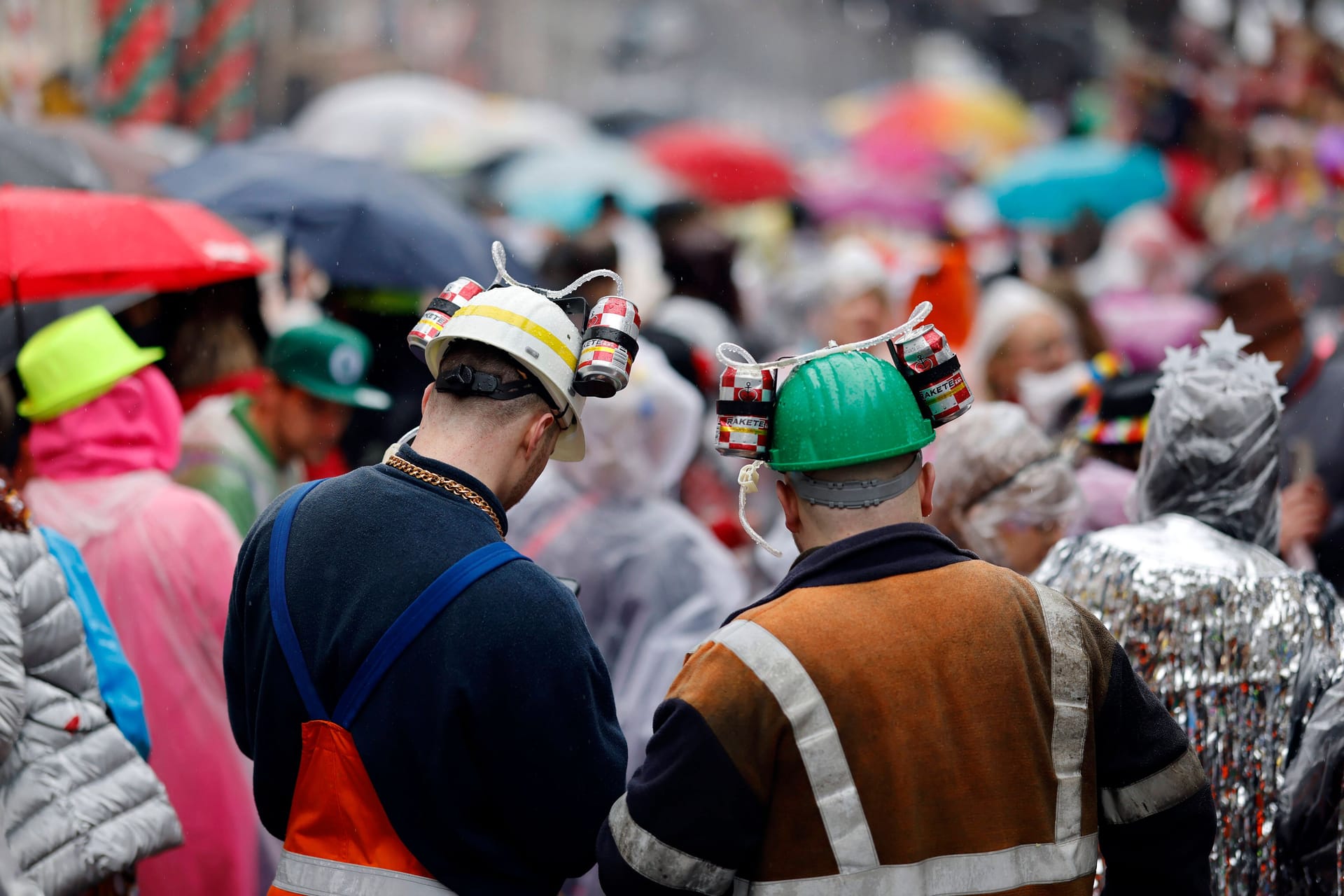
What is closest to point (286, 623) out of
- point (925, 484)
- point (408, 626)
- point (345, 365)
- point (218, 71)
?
point (408, 626)

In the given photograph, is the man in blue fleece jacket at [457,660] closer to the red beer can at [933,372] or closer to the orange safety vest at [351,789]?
the orange safety vest at [351,789]

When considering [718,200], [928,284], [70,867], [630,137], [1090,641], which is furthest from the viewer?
[630,137]

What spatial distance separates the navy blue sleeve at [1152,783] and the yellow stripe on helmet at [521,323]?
1.05 metres

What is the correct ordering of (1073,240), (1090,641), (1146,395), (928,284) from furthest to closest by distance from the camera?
(1073,240), (928,284), (1146,395), (1090,641)

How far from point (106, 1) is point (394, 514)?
46.0 ft

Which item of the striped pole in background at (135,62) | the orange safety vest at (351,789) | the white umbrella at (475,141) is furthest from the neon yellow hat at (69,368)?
the striped pole in background at (135,62)

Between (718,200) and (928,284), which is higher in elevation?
(928,284)

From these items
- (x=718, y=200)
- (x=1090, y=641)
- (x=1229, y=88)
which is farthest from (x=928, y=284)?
(x=1229, y=88)

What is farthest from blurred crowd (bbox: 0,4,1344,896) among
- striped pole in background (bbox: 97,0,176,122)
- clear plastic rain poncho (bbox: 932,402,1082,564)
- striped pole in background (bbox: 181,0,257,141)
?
striped pole in background (bbox: 181,0,257,141)

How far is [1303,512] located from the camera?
13.7 feet

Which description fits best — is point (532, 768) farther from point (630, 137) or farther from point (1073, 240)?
point (630, 137)

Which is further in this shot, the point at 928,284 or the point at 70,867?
the point at 928,284

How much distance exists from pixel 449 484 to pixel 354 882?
2.19 ft

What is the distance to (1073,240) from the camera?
8.20 metres
